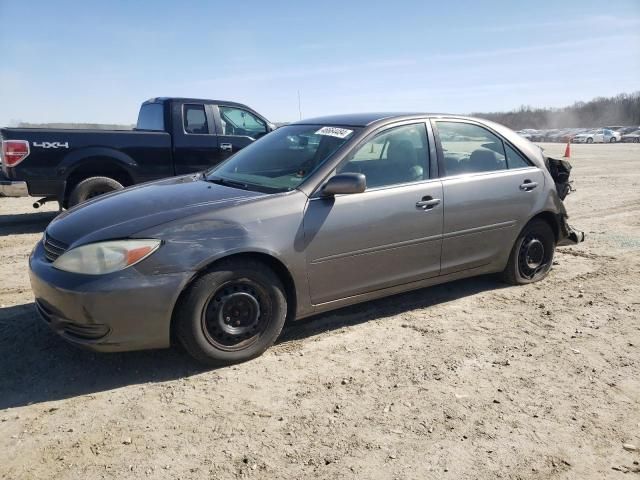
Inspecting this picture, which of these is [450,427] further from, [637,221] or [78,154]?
[637,221]

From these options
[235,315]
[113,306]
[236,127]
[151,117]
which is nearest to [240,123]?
[236,127]

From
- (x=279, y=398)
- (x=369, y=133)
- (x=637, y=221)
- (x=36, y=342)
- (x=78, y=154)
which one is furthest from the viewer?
(x=637, y=221)

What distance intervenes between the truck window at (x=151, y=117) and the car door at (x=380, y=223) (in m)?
5.26

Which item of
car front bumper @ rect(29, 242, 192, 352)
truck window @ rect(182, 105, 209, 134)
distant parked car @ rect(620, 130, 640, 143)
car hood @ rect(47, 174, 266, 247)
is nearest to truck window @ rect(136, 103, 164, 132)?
truck window @ rect(182, 105, 209, 134)

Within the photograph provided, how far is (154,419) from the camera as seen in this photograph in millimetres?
2848

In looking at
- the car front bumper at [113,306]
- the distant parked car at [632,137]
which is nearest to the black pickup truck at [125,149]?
the car front bumper at [113,306]

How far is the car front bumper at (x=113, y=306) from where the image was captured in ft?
9.90

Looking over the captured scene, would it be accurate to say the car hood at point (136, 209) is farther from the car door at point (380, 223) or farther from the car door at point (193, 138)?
the car door at point (193, 138)

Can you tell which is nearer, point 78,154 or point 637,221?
point 78,154

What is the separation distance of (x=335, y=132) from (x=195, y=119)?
16.1 ft

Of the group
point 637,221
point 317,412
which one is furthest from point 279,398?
point 637,221

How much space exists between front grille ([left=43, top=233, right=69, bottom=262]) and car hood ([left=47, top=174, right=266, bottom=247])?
3 centimetres

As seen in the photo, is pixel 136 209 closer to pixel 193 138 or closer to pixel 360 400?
pixel 360 400

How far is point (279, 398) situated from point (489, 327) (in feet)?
6.31
